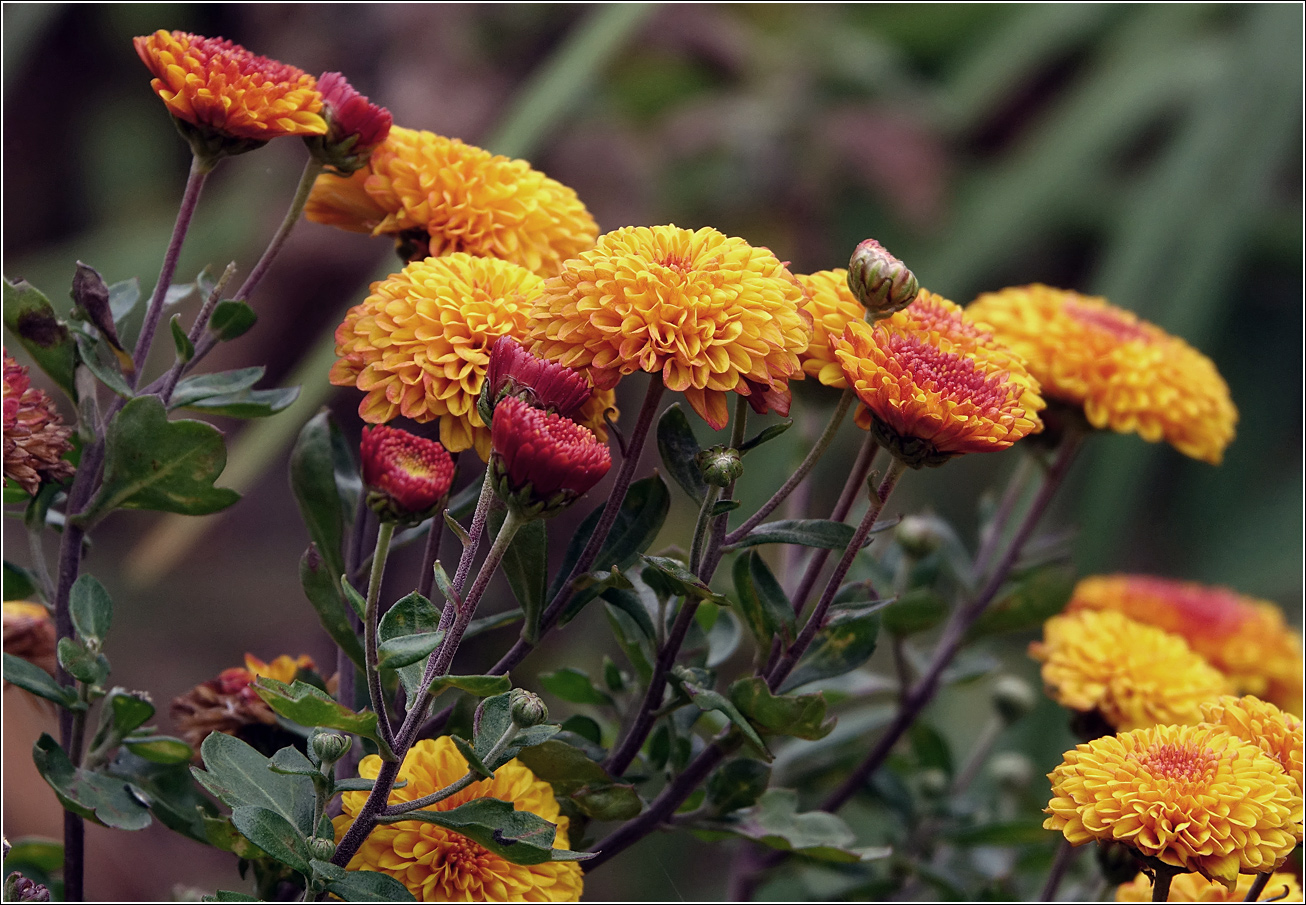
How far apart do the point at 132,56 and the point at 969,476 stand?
3.77 feet

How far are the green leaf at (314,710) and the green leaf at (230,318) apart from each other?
0.47 feet

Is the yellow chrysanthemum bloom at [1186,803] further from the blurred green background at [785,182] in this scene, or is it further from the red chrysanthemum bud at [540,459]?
the blurred green background at [785,182]

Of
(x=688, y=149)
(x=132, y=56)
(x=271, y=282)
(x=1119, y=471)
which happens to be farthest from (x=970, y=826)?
A: (x=132, y=56)

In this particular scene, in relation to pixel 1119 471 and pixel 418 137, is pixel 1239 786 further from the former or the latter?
pixel 1119 471

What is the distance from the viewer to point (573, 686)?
0.44 metres

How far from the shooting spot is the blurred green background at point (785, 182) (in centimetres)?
117

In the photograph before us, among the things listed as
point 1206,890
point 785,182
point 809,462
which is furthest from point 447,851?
point 785,182

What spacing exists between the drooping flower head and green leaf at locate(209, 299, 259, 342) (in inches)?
2.0

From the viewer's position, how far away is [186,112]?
370 mm

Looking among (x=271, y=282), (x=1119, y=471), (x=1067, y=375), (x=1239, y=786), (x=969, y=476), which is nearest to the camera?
(x=1239, y=786)

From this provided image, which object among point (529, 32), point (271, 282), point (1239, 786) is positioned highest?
point (529, 32)

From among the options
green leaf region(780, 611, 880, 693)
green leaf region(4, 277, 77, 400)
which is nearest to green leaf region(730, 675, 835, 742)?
green leaf region(780, 611, 880, 693)

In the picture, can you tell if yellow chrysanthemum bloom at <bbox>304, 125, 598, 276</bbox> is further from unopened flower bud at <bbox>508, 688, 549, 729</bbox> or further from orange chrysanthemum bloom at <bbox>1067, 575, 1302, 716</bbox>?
orange chrysanthemum bloom at <bbox>1067, 575, 1302, 716</bbox>

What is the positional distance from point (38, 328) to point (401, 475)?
0.15m
